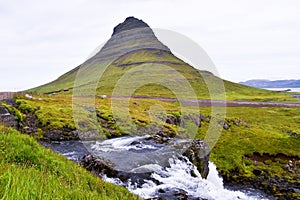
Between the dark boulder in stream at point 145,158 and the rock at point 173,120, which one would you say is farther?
the rock at point 173,120

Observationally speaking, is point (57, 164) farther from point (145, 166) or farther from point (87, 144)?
point (87, 144)

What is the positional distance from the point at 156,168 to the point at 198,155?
26.5 feet

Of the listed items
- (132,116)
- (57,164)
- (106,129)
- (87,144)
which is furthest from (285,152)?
(57,164)

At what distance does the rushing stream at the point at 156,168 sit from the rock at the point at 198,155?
1.15 m

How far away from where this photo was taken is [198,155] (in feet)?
97.6

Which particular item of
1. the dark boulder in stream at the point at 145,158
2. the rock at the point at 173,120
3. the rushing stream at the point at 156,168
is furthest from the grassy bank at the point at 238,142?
the dark boulder in stream at the point at 145,158

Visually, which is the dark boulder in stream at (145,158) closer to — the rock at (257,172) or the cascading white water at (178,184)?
the cascading white water at (178,184)

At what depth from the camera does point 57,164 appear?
11133 mm

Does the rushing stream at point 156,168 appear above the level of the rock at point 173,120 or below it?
below

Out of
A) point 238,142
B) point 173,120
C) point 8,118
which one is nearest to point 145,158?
point 8,118

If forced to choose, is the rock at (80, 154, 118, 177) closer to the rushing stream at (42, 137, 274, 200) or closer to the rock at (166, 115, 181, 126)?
the rushing stream at (42, 137, 274, 200)

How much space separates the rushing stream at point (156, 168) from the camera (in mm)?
20359

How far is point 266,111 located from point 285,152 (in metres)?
39.8

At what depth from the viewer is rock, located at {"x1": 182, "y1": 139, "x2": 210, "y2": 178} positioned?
2868 cm
